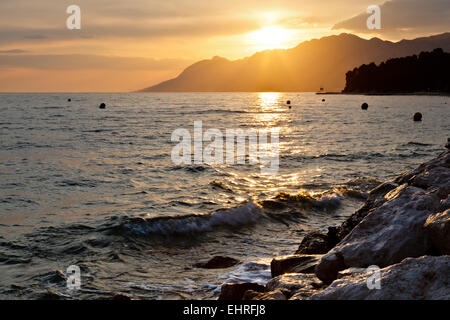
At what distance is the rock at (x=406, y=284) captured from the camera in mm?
4348

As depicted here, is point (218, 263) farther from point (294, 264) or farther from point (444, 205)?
point (444, 205)

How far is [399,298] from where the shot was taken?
173 inches

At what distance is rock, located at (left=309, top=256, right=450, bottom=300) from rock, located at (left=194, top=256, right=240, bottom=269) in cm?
415

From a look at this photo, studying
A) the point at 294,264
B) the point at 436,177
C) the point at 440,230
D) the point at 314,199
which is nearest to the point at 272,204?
the point at 314,199

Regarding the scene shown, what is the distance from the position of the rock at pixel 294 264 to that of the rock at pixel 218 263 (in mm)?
1513

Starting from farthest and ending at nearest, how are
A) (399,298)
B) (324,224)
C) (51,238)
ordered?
(324,224) < (51,238) < (399,298)

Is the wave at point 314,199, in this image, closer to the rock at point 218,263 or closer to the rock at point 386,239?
the rock at point 218,263

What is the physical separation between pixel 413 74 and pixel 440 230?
187842 mm

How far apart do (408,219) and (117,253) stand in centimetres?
657

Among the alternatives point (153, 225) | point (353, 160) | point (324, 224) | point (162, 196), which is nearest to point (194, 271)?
point (153, 225)

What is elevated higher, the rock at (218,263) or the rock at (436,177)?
the rock at (436,177)

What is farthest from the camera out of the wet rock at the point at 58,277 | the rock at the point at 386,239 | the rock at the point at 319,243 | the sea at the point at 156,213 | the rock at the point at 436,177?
the rock at the point at 319,243

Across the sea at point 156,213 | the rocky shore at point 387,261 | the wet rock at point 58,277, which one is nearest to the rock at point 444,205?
the rocky shore at point 387,261

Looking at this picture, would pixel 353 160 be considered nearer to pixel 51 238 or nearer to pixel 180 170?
pixel 180 170
